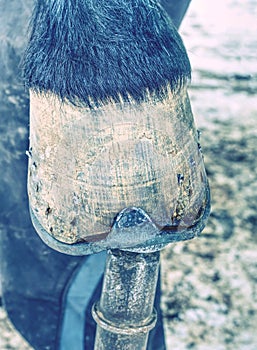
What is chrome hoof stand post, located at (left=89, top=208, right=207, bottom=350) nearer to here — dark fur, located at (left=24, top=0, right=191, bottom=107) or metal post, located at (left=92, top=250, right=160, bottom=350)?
metal post, located at (left=92, top=250, right=160, bottom=350)

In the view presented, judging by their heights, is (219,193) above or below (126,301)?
below

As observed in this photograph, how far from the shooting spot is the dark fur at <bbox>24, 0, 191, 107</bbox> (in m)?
0.77

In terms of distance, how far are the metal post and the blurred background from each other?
33 cm

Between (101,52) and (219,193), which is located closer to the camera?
Result: (101,52)

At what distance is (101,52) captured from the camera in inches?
30.2

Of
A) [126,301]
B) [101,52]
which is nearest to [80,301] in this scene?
[126,301]

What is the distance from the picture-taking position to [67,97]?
772mm

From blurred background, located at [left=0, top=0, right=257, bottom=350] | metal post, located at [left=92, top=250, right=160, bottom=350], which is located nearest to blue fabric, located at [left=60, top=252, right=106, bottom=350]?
blurred background, located at [left=0, top=0, right=257, bottom=350]

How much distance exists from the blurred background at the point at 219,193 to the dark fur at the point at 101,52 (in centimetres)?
28

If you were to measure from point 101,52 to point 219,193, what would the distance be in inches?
45.5

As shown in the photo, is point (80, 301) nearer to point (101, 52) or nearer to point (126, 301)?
point (126, 301)

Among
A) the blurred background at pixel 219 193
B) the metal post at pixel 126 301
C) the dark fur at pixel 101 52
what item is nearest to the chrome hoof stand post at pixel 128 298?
the metal post at pixel 126 301

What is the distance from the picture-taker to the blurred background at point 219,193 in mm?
1440

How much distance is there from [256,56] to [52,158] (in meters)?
1.62
